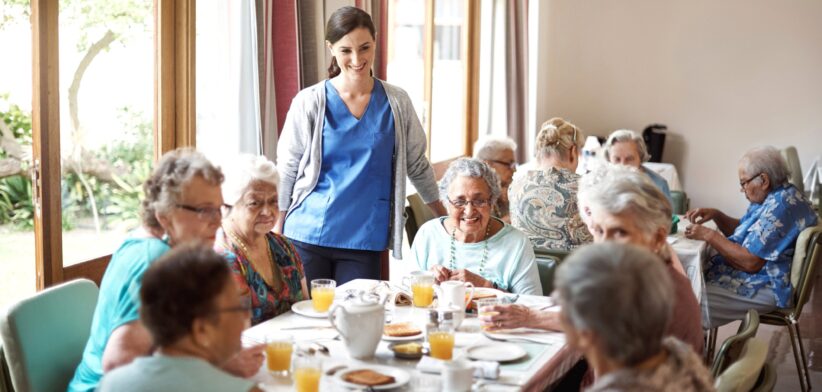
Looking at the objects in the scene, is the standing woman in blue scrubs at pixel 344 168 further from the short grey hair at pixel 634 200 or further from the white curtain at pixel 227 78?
the short grey hair at pixel 634 200

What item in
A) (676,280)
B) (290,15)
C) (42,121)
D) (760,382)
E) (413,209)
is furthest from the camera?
(413,209)

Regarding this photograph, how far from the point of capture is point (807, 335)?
16.5ft

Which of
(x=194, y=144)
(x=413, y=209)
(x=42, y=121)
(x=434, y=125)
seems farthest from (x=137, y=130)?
(x=434, y=125)

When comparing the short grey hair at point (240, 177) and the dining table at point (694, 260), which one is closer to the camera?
the short grey hair at point (240, 177)

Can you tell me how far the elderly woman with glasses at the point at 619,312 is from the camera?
1.36 metres

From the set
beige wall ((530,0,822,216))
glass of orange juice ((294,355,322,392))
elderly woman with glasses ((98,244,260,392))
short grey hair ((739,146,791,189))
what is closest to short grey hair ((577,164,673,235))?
glass of orange juice ((294,355,322,392))

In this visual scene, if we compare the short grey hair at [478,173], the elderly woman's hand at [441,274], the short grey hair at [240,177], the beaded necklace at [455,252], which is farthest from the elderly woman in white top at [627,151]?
the short grey hair at [240,177]

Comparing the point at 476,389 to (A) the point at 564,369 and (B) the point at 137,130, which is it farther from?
(B) the point at 137,130

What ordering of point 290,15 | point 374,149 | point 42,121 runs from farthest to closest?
point 290,15
point 374,149
point 42,121

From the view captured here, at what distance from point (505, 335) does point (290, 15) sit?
2.02m

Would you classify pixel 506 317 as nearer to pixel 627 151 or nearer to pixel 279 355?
pixel 279 355

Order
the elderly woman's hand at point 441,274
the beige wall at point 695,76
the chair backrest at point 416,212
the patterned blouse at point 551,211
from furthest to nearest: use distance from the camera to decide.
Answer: the beige wall at point 695,76, the chair backrest at point 416,212, the patterned blouse at point 551,211, the elderly woman's hand at point 441,274

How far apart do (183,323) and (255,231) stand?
114 centimetres

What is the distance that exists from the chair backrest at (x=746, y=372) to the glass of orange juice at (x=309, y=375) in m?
0.79
